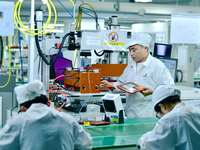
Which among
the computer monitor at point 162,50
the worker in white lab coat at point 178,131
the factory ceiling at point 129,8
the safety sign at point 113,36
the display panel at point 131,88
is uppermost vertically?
the factory ceiling at point 129,8

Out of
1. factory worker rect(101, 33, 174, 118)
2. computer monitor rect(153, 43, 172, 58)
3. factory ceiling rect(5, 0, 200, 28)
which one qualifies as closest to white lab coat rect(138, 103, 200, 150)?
factory worker rect(101, 33, 174, 118)

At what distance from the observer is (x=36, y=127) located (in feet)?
4.58

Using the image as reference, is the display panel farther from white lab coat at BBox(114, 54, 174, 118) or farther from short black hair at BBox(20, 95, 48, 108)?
short black hair at BBox(20, 95, 48, 108)

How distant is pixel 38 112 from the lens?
143 cm

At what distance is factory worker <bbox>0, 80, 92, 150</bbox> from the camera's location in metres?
1.39

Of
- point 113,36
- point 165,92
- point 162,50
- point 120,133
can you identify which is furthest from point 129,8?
point 165,92

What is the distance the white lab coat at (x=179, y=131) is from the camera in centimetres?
156

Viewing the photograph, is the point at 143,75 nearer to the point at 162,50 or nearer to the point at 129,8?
the point at 162,50

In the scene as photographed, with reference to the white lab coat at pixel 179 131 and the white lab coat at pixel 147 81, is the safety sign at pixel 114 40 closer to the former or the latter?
the white lab coat at pixel 147 81

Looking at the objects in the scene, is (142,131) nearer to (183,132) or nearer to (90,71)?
(183,132)

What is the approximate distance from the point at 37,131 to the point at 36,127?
0.07 feet

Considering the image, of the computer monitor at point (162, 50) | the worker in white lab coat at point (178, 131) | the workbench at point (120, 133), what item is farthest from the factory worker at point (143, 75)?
the computer monitor at point (162, 50)

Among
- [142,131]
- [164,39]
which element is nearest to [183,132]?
[142,131]

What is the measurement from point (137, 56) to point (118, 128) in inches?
38.5
